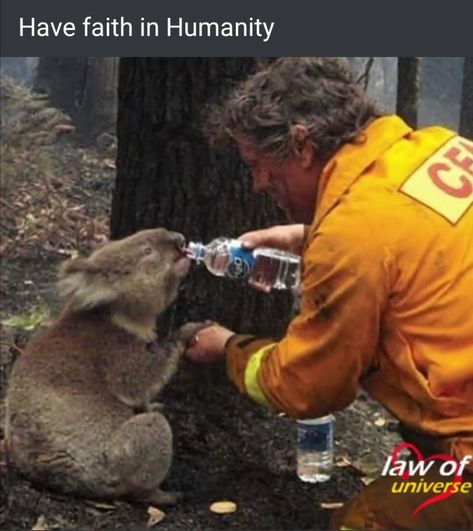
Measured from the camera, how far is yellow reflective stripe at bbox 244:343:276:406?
4.02 metres

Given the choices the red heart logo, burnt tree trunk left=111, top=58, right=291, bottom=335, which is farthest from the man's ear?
burnt tree trunk left=111, top=58, right=291, bottom=335

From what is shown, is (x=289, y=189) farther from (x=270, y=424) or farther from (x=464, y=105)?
(x=464, y=105)

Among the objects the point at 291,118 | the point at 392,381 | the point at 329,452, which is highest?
the point at 291,118

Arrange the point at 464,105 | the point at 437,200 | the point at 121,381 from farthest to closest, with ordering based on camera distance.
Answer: the point at 464,105, the point at 121,381, the point at 437,200

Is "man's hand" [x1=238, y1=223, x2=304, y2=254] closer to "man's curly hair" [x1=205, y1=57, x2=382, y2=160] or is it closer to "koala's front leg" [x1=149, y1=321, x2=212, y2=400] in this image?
"koala's front leg" [x1=149, y1=321, x2=212, y2=400]

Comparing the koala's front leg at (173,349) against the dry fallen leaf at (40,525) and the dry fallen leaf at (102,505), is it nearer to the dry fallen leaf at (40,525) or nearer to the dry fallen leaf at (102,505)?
the dry fallen leaf at (102,505)

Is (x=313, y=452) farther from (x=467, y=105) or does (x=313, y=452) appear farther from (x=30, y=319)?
(x=467, y=105)

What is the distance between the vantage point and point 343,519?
3977 millimetres

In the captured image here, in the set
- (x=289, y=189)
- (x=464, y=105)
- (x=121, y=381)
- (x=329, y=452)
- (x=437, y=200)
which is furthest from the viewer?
(x=464, y=105)

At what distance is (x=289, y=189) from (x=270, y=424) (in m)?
1.68

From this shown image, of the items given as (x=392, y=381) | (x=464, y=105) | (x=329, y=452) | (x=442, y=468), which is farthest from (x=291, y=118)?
(x=464, y=105)

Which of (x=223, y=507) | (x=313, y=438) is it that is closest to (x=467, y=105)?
(x=313, y=438)

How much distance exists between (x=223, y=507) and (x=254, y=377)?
95 cm

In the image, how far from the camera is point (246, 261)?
4574mm
